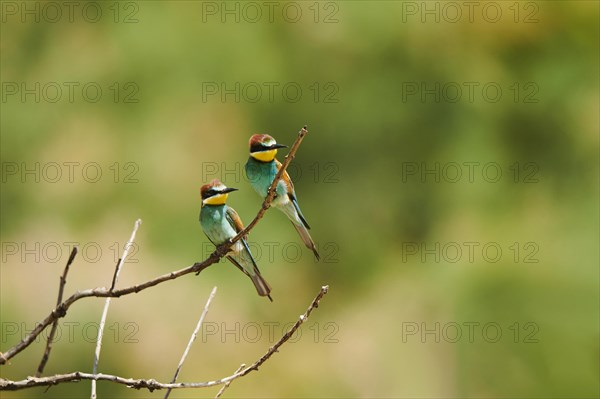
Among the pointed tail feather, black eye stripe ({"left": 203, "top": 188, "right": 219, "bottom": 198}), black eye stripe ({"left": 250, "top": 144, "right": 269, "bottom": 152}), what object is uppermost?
black eye stripe ({"left": 250, "top": 144, "right": 269, "bottom": 152})

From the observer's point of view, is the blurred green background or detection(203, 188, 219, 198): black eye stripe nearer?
detection(203, 188, 219, 198): black eye stripe

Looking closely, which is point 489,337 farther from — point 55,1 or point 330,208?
point 55,1

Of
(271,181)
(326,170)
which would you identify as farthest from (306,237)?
(326,170)

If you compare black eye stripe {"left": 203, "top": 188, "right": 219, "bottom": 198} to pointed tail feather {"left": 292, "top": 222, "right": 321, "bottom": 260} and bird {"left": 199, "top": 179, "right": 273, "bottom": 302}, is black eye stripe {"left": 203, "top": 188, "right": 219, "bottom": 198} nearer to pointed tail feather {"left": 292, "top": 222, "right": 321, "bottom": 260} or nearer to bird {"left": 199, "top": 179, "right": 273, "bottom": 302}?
bird {"left": 199, "top": 179, "right": 273, "bottom": 302}

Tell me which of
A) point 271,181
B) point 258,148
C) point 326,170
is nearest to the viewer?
point 258,148

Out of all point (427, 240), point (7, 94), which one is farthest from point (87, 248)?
point (427, 240)

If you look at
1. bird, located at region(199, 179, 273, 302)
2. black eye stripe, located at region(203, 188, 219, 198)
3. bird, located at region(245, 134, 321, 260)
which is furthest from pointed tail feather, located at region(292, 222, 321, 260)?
black eye stripe, located at region(203, 188, 219, 198)

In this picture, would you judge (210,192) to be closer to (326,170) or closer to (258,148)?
(258,148)

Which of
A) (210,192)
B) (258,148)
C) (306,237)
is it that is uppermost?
(258,148)

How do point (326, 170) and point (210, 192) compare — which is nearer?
point (210, 192)

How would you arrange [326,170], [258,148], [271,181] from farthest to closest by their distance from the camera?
1. [326,170]
2. [271,181]
3. [258,148]

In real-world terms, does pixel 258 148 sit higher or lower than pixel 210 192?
higher
